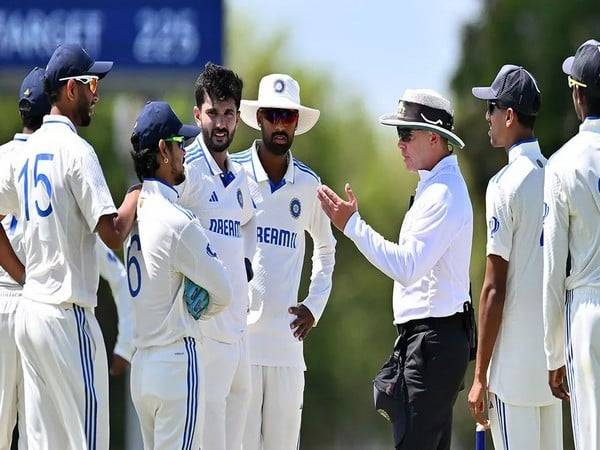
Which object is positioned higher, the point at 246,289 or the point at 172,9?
the point at 172,9

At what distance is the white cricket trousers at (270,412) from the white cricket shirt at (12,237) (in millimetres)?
1294

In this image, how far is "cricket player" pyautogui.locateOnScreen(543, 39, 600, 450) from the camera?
646 centimetres

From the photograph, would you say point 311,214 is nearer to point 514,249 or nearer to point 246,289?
point 246,289

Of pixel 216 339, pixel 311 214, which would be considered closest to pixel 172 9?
pixel 311 214

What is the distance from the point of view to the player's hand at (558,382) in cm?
662

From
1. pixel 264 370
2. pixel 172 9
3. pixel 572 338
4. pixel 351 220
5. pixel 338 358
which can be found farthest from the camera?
pixel 338 358

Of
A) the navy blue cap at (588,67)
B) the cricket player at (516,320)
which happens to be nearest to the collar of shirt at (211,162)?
the cricket player at (516,320)

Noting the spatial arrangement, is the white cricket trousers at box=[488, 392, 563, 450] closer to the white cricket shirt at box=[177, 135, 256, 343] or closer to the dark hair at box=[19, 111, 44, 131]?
the white cricket shirt at box=[177, 135, 256, 343]

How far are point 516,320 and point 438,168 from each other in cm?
79

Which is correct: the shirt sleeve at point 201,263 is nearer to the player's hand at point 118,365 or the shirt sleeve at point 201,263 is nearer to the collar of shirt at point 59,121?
the collar of shirt at point 59,121

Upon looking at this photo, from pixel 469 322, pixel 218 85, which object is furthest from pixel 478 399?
pixel 218 85

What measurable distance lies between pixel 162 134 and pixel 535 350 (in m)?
1.96

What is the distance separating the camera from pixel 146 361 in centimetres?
662

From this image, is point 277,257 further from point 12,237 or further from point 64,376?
point 64,376
